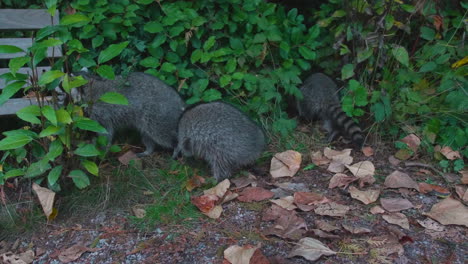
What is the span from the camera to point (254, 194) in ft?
11.7

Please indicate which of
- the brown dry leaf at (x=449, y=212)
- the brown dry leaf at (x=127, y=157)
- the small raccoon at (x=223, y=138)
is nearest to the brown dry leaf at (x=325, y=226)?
the brown dry leaf at (x=449, y=212)

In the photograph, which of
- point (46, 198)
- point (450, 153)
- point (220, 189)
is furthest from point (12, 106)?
point (450, 153)

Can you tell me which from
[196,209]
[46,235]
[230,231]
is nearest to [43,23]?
[46,235]

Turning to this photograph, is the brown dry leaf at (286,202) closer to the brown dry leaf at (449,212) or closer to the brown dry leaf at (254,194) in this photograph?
the brown dry leaf at (254,194)

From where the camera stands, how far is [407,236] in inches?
116

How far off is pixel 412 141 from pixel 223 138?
1.76 meters

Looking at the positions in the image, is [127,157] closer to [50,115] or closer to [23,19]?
[50,115]

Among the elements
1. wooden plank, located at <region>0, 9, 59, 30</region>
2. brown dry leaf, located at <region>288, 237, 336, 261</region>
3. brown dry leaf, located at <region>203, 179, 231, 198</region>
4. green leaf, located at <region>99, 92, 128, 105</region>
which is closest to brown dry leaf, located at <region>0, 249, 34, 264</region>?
green leaf, located at <region>99, 92, 128, 105</region>

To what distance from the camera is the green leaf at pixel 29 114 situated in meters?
2.99

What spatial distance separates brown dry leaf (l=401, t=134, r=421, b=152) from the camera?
4125 millimetres

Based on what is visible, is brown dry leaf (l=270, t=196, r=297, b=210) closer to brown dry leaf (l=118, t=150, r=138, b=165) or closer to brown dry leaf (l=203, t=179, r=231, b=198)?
brown dry leaf (l=203, t=179, r=231, b=198)

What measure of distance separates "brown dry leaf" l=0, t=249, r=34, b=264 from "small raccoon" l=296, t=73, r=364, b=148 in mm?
2860

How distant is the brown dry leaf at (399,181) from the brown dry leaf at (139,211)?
6.31 ft

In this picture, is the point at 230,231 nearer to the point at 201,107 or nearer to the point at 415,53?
the point at 201,107
